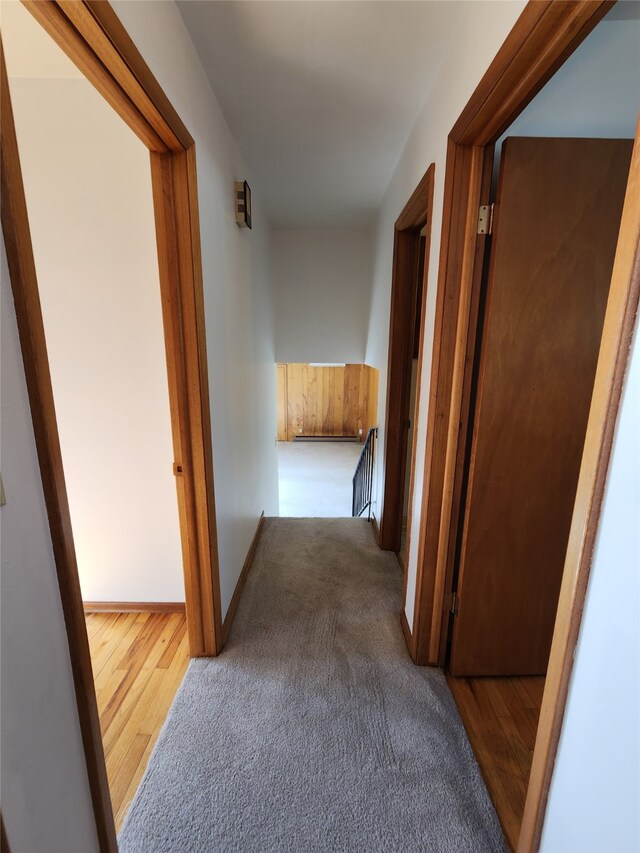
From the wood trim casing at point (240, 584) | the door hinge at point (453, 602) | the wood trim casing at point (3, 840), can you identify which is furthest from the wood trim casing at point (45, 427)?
the door hinge at point (453, 602)

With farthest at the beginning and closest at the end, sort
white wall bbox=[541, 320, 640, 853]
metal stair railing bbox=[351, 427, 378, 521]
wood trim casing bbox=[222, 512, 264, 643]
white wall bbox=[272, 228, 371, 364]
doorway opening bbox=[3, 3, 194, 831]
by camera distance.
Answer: metal stair railing bbox=[351, 427, 378, 521] → white wall bbox=[272, 228, 371, 364] → wood trim casing bbox=[222, 512, 264, 643] → doorway opening bbox=[3, 3, 194, 831] → white wall bbox=[541, 320, 640, 853]

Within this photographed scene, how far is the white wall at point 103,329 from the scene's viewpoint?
1.70 meters

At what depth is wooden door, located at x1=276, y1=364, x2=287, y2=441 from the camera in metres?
9.34

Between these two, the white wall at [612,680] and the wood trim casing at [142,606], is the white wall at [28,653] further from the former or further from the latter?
the wood trim casing at [142,606]

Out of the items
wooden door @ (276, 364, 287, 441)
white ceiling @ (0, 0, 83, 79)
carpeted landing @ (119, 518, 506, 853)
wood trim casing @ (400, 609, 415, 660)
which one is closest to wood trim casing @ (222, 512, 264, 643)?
carpeted landing @ (119, 518, 506, 853)

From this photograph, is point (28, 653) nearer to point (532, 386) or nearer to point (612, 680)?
point (612, 680)

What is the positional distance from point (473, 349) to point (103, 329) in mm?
1735

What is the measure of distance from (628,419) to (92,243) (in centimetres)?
215

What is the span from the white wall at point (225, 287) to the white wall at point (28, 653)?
0.99 meters

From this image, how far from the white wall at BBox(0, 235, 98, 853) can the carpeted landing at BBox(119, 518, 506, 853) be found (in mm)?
581

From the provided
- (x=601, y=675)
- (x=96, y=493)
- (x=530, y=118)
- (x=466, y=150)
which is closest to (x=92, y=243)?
(x=96, y=493)

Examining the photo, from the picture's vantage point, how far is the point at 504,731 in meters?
1.48

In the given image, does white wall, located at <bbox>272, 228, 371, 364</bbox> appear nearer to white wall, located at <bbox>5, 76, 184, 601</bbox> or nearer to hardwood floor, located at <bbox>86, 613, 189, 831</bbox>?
white wall, located at <bbox>5, 76, 184, 601</bbox>

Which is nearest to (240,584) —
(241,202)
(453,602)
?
(453,602)
